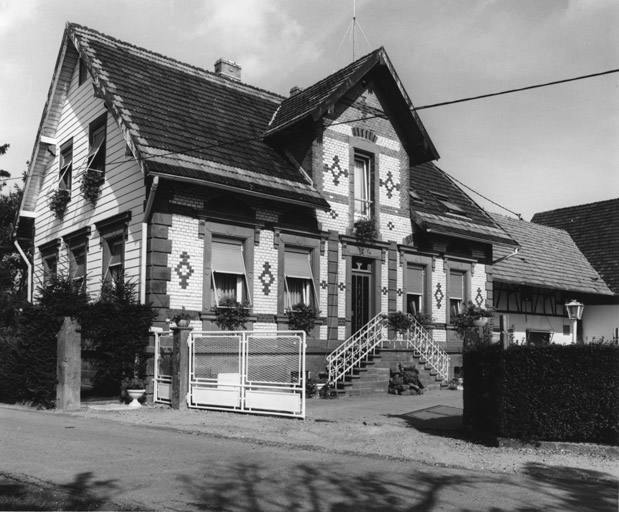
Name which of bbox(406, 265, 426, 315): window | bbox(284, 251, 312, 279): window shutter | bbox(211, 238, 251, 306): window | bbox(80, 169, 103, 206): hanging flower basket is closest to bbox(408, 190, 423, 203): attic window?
bbox(406, 265, 426, 315): window

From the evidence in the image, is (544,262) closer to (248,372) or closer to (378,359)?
(378,359)

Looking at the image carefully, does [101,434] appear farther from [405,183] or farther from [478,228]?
[478,228]

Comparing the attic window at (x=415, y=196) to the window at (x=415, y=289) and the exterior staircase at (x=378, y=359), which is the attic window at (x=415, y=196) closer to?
the window at (x=415, y=289)

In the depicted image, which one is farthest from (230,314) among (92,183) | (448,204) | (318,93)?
(448,204)

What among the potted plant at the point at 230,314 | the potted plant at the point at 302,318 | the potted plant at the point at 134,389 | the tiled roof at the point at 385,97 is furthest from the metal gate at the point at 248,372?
the tiled roof at the point at 385,97

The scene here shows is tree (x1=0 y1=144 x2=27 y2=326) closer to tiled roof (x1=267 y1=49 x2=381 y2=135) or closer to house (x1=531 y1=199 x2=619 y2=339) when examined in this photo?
tiled roof (x1=267 y1=49 x2=381 y2=135)

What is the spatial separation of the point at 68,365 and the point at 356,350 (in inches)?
304

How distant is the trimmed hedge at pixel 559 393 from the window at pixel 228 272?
343 inches

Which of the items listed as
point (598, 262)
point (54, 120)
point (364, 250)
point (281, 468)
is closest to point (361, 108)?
point (364, 250)

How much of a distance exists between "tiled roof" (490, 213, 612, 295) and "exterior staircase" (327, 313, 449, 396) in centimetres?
733

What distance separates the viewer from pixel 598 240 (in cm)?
3547

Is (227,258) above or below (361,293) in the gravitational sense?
above

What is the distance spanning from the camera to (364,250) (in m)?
20.2

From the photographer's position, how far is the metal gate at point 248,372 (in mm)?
13227
